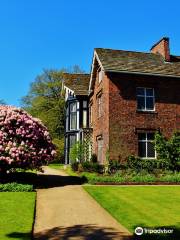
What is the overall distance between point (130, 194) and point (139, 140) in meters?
10.9

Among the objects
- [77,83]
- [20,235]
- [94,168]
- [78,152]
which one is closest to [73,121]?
[77,83]

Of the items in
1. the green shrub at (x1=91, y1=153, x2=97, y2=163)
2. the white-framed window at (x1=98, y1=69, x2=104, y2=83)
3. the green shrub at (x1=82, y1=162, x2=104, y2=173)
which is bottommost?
the green shrub at (x1=82, y1=162, x2=104, y2=173)

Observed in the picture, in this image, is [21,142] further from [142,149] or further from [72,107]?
[72,107]

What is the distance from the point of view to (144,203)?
48.9 feet

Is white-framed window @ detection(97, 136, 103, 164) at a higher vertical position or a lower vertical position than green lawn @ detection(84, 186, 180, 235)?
higher

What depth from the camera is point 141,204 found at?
14.7 meters

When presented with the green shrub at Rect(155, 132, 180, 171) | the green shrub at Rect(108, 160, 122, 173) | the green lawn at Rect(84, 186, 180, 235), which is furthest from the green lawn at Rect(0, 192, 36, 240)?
the green shrub at Rect(155, 132, 180, 171)

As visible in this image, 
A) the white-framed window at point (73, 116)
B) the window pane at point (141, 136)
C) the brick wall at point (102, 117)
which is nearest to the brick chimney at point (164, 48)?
the brick wall at point (102, 117)

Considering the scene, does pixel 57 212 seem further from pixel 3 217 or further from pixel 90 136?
pixel 90 136

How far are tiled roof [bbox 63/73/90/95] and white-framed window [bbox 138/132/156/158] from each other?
30.2ft

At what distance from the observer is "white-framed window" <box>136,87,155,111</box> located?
93.1ft

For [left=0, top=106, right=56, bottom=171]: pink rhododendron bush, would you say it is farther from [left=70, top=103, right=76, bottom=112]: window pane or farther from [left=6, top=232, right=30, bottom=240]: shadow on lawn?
[left=70, top=103, right=76, bottom=112]: window pane

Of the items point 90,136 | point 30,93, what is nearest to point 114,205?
point 90,136

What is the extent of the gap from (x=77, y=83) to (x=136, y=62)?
9.16m
